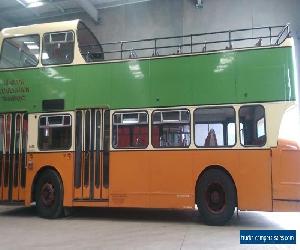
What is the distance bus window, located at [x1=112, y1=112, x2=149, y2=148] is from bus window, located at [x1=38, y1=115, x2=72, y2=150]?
1.16 metres

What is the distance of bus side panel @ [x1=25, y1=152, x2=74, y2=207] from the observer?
927cm

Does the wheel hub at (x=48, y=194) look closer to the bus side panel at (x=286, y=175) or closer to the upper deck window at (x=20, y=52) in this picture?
the upper deck window at (x=20, y=52)

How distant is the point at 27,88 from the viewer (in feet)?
32.4

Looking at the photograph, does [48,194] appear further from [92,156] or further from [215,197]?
[215,197]

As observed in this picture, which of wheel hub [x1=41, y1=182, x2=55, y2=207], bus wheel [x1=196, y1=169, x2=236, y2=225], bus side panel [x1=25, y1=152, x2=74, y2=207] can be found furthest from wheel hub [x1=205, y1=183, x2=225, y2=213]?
wheel hub [x1=41, y1=182, x2=55, y2=207]

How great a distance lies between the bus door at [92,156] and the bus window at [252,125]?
2998 mm

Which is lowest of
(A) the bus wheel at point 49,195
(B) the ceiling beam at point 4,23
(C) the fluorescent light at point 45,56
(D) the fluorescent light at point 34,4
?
(A) the bus wheel at point 49,195

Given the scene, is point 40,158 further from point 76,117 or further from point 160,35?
point 160,35

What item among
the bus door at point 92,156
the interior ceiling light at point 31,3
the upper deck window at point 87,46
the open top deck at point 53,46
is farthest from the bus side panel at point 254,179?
the interior ceiling light at point 31,3

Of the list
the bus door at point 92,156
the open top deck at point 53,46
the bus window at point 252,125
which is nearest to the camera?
the bus window at point 252,125

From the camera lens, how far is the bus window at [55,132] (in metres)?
9.43

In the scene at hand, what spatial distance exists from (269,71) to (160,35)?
28.7 feet

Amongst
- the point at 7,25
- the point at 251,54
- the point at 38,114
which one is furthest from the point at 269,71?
the point at 7,25

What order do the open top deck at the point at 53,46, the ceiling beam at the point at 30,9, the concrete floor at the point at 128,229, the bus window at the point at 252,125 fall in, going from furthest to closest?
the ceiling beam at the point at 30,9
the open top deck at the point at 53,46
the bus window at the point at 252,125
the concrete floor at the point at 128,229
